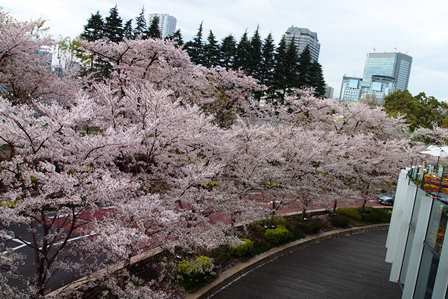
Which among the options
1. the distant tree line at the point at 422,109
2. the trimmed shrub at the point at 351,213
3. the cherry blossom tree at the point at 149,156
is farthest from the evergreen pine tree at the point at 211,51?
the trimmed shrub at the point at 351,213

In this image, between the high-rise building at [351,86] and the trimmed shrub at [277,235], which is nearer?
the trimmed shrub at [277,235]

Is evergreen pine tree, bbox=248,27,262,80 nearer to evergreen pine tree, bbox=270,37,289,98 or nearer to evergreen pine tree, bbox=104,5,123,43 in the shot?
evergreen pine tree, bbox=270,37,289,98

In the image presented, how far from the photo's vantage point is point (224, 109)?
2072cm

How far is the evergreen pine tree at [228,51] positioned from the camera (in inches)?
1593

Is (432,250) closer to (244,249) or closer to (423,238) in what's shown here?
(423,238)

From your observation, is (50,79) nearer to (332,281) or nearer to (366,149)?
(332,281)

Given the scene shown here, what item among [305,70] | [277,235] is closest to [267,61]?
[305,70]

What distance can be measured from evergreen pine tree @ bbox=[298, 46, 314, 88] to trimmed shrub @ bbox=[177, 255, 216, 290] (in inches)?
1244

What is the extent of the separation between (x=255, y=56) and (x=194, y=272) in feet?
106

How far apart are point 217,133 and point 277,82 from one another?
29673mm

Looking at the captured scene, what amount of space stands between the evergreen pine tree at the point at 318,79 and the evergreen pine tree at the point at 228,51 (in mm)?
8484

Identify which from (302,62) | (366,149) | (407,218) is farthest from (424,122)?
(407,218)

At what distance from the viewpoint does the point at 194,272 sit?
1080 cm

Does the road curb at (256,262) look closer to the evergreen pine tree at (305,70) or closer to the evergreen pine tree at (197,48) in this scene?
the evergreen pine tree at (305,70)
